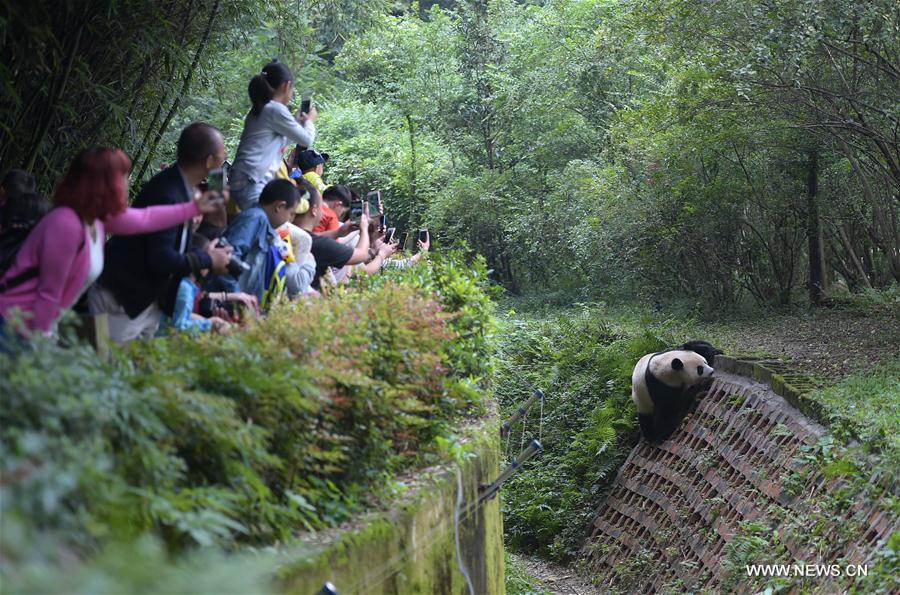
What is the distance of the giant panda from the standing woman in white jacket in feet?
21.7

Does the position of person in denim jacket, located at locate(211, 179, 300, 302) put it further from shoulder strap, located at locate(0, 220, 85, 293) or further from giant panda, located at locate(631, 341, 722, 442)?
giant panda, located at locate(631, 341, 722, 442)

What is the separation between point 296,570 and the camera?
3.59 meters

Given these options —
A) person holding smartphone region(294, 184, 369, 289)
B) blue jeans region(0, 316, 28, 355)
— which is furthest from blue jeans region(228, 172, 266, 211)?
blue jeans region(0, 316, 28, 355)

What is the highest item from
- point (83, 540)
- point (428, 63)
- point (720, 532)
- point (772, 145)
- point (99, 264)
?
point (428, 63)

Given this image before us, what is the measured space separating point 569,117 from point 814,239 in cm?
696

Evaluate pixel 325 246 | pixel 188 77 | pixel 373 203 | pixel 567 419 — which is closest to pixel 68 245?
pixel 325 246

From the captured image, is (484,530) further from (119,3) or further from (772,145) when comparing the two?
(772,145)

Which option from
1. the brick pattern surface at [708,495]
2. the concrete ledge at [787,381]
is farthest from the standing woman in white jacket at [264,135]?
the concrete ledge at [787,381]

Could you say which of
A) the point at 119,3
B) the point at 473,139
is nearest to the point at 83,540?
the point at 119,3

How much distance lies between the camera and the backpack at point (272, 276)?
5742 mm

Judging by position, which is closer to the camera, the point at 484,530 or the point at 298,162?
the point at 484,530

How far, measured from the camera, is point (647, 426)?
12.4m

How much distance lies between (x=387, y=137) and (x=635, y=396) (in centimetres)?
1325

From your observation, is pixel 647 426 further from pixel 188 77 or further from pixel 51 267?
pixel 51 267
